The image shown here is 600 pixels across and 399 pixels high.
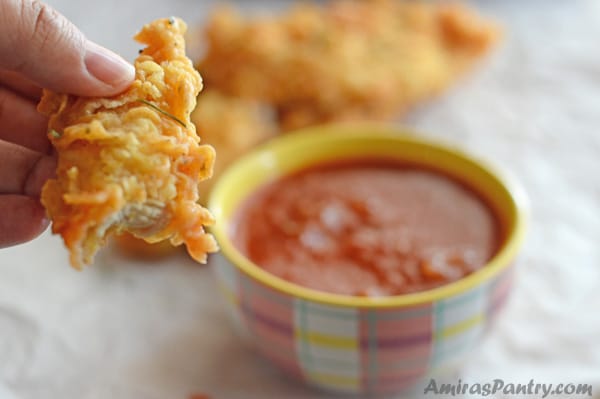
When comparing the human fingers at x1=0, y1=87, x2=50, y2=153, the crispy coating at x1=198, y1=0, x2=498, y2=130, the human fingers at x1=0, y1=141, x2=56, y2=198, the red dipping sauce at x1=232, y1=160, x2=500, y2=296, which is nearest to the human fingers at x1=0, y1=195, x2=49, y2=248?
the human fingers at x1=0, y1=141, x2=56, y2=198

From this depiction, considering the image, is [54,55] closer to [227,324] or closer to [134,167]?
[134,167]

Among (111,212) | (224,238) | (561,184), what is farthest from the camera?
(561,184)

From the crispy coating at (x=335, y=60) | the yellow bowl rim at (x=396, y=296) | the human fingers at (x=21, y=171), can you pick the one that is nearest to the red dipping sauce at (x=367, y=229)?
the yellow bowl rim at (x=396, y=296)

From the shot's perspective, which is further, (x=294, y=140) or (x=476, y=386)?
(x=294, y=140)

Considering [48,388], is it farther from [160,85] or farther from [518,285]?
[518,285]

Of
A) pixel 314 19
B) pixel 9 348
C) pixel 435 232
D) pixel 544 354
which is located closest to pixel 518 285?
pixel 544 354

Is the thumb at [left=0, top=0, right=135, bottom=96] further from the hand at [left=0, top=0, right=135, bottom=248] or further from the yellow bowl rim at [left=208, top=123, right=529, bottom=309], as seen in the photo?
the yellow bowl rim at [left=208, top=123, right=529, bottom=309]

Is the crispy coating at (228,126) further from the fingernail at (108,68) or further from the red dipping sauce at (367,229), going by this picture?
the fingernail at (108,68)

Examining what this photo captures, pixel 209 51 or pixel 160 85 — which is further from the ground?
pixel 209 51
